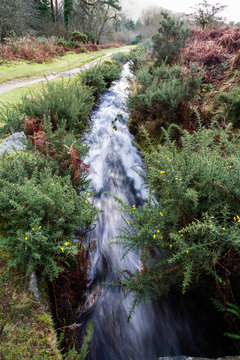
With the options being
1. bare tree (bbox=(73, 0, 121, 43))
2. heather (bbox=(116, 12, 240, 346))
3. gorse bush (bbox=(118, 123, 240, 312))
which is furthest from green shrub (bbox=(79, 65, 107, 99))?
bare tree (bbox=(73, 0, 121, 43))

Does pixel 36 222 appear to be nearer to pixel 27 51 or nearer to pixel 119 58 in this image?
pixel 27 51

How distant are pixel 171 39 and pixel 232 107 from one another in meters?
4.86

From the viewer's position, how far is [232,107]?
13.6 feet

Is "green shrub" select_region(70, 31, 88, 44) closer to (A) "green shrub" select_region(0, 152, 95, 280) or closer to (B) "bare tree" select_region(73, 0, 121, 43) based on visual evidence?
(B) "bare tree" select_region(73, 0, 121, 43)

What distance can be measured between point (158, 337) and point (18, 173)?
2.75m

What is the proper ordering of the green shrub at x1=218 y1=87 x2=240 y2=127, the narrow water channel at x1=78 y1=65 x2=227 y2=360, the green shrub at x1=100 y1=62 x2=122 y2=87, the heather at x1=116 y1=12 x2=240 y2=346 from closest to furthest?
the heather at x1=116 y1=12 x2=240 y2=346
the narrow water channel at x1=78 y1=65 x2=227 y2=360
the green shrub at x1=218 y1=87 x2=240 y2=127
the green shrub at x1=100 y1=62 x2=122 y2=87

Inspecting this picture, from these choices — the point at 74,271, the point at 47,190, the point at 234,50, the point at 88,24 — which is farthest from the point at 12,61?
the point at 88,24

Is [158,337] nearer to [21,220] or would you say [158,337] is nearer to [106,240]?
[106,240]

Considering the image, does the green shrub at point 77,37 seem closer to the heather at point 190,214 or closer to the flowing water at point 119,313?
the heather at point 190,214

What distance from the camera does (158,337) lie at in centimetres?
254

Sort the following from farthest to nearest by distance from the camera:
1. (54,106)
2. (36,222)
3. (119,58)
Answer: (119,58)
(54,106)
(36,222)

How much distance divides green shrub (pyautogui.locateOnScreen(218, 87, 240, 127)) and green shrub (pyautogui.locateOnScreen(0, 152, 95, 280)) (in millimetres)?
3581

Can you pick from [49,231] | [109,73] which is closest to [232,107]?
[49,231]

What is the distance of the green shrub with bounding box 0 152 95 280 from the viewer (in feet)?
6.59
